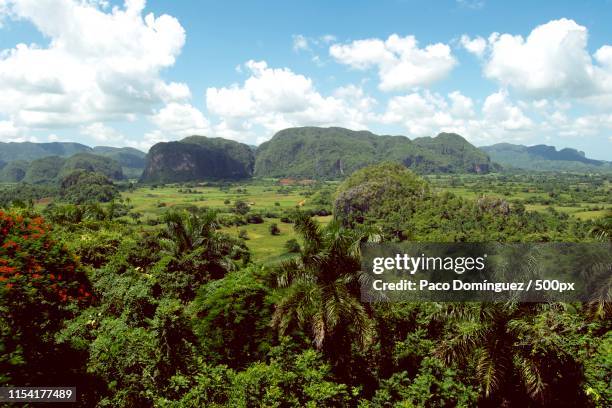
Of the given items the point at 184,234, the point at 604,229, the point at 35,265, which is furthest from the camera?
the point at 184,234

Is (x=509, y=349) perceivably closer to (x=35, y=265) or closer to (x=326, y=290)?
(x=326, y=290)

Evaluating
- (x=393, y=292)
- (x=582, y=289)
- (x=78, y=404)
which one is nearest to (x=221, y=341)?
(x=78, y=404)

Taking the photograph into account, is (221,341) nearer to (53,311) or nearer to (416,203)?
(53,311)

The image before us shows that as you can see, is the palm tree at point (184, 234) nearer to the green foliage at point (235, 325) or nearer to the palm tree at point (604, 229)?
the green foliage at point (235, 325)

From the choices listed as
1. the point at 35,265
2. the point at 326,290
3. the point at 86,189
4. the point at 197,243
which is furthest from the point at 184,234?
the point at 86,189

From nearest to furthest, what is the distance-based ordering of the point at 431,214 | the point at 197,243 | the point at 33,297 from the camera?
1. the point at 33,297
2. the point at 197,243
3. the point at 431,214

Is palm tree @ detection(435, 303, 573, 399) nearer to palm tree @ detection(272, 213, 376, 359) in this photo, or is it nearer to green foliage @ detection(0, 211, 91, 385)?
palm tree @ detection(272, 213, 376, 359)
